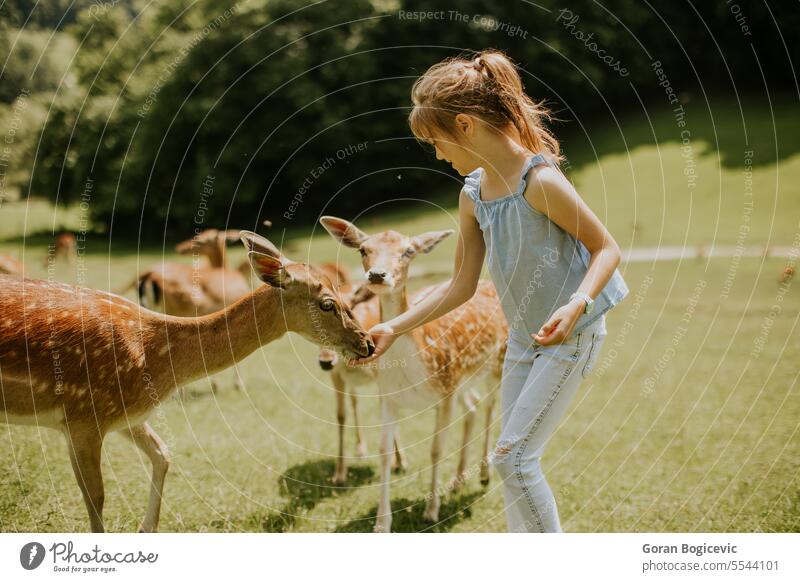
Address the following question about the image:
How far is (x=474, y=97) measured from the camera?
155 inches

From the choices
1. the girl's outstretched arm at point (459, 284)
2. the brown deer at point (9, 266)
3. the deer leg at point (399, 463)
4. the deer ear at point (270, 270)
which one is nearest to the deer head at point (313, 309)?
the deer ear at point (270, 270)

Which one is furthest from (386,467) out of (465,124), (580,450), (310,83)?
(310,83)

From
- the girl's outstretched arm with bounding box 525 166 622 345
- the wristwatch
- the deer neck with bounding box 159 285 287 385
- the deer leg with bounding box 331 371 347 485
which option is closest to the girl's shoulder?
the girl's outstretched arm with bounding box 525 166 622 345

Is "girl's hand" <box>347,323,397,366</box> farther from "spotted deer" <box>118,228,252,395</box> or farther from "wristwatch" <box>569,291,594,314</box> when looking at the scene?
"spotted deer" <box>118,228,252,395</box>

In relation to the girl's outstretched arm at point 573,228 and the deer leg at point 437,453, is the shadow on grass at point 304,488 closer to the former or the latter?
the deer leg at point 437,453

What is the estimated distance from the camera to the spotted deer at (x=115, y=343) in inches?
174

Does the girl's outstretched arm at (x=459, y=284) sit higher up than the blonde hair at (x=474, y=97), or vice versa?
the blonde hair at (x=474, y=97)

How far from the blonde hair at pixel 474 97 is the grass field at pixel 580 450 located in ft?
10.8

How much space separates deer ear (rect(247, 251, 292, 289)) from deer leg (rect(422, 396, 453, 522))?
195 centimetres

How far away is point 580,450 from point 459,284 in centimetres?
366

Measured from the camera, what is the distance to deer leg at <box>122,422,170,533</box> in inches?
198

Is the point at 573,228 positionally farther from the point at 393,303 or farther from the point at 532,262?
the point at 393,303
